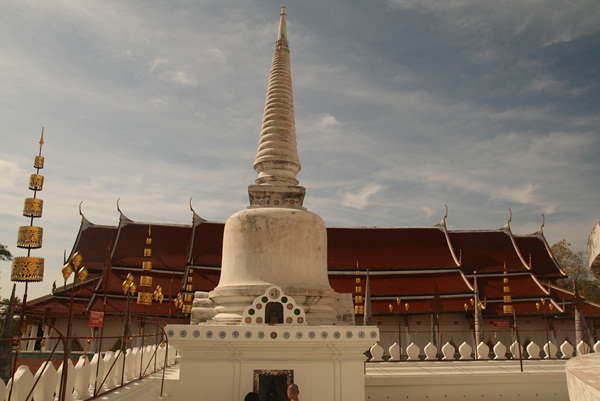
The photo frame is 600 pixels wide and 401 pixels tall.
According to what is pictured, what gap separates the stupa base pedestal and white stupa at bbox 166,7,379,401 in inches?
0.7

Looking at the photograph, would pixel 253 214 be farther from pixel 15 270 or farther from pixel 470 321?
pixel 470 321

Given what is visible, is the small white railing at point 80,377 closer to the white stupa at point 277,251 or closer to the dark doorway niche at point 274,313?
the white stupa at point 277,251

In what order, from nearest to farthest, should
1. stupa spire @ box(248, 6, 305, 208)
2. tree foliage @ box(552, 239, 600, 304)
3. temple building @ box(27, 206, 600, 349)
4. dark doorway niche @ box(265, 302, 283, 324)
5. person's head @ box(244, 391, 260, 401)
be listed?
person's head @ box(244, 391, 260, 401) < dark doorway niche @ box(265, 302, 283, 324) < stupa spire @ box(248, 6, 305, 208) < temple building @ box(27, 206, 600, 349) < tree foliage @ box(552, 239, 600, 304)

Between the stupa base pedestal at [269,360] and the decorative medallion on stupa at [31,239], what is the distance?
3.23 metres

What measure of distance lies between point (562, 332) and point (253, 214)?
64.0 ft

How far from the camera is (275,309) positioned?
10562 millimetres

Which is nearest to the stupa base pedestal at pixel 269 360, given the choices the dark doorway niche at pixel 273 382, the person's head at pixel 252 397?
the dark doorway niche at pixel 273 382

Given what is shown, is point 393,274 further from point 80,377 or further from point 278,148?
point 80,377

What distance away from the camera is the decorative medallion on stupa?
688cm

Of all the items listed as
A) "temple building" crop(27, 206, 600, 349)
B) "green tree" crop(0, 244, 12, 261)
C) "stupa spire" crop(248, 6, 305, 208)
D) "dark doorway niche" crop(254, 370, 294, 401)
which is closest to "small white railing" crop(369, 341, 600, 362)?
"dark doorway niche" crop(254, 370, 294, 401)

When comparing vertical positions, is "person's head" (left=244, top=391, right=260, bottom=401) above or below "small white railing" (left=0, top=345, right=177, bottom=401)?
below

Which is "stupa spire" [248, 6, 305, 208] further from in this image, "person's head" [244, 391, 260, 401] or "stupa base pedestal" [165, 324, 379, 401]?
"person's head" [244, 391, 260, 401]

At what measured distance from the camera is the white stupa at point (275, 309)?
9.62 m

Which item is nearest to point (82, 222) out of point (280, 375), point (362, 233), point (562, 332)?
point (362, 233)
